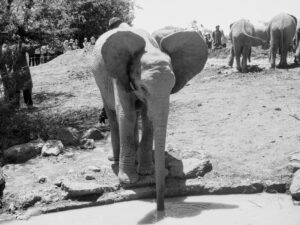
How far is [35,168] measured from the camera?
6.38m

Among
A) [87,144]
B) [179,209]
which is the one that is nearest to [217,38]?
[87,144]

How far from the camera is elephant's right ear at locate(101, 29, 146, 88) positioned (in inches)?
192

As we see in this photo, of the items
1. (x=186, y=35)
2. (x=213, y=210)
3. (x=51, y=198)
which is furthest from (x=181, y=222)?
(x=186, y=35)

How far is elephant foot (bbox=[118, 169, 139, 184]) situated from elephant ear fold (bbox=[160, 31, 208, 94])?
1077mm

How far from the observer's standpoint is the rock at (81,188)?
5250 mm

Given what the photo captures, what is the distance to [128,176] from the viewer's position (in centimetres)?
545

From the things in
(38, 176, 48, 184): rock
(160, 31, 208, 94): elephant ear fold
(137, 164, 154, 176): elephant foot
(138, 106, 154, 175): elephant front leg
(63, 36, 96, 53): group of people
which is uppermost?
(160, 31, 208, 94): elephant ear fold

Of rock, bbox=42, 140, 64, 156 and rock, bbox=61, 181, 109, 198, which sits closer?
rock, bbox=61, 181, 109, 198

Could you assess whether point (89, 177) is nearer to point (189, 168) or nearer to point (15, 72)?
point (189, 168)

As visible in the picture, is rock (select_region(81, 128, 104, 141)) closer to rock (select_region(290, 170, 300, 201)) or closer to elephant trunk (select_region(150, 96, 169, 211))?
elephant trunk (select_region(150, 96, 169, 211))

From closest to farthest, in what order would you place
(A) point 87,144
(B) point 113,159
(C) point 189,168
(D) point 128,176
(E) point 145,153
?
(D) point 128,176
(E) point 145,153
(C) point 189,168
(B) point 113,159
(A) point 87,144

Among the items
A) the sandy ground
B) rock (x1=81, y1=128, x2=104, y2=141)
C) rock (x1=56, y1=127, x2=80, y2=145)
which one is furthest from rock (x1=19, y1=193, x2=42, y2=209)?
rock (x1=81, y1=128, x2=104, y2=141)

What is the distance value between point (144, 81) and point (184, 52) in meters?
0.94

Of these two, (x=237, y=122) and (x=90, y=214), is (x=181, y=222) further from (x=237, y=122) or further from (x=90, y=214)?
(x=237, y=122)
